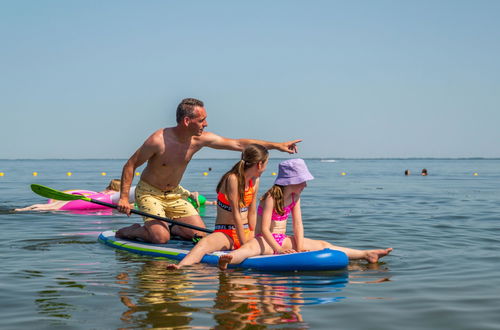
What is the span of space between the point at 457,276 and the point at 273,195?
208 cm

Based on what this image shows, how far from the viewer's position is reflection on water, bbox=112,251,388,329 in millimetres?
4488

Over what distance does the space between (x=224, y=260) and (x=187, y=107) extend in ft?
6.84

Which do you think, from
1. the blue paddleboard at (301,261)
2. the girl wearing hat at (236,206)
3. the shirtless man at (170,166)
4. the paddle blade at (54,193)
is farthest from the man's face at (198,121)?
the paddle blade at (54,193)

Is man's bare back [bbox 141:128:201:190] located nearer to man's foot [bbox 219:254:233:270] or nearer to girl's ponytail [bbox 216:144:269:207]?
girl's ponytail [bbox 216:144:269:207]

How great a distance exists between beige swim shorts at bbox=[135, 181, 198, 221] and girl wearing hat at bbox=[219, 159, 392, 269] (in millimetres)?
1703

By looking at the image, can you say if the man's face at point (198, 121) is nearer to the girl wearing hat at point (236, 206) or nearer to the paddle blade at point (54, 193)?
the girl wearing hat at point (236, 206)

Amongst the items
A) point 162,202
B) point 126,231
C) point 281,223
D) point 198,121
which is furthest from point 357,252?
point 126,231

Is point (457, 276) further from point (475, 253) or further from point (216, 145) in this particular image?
point (216, 145)

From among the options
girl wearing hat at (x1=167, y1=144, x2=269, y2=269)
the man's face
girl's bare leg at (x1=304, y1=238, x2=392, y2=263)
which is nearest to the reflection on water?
girl's bare leg at (x1=304, y1=238, x2=392, y2=263)

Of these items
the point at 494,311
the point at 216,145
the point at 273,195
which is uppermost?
the point at 216,145

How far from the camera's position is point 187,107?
7.41 m

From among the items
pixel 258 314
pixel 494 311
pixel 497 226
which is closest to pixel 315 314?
pixel 258 314

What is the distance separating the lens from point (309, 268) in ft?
21.2

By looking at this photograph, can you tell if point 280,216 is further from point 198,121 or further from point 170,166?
point 170,166
